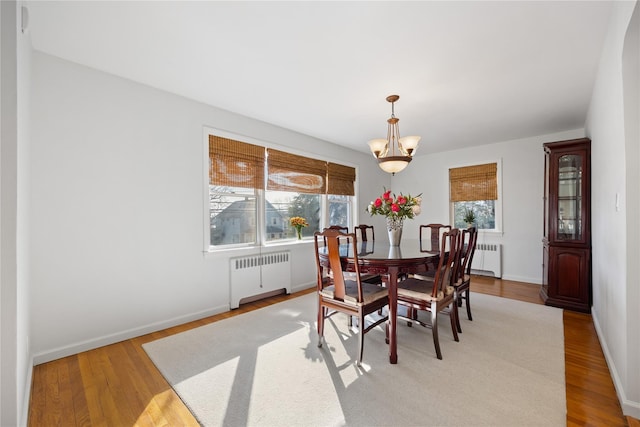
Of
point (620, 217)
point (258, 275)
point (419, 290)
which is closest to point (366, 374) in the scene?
point (419, 290)

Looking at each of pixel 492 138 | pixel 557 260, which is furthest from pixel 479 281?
→ pixel 492 138

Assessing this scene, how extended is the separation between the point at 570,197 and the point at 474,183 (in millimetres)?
1772

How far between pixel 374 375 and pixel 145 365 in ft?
5.80

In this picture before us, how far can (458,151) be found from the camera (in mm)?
5438

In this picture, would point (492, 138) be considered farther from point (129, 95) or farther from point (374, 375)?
point (129, 95)

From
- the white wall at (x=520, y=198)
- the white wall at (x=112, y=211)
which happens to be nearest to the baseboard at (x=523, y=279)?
the white wall at (x=520, y=198)

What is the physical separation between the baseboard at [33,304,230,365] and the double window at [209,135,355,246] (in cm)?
85

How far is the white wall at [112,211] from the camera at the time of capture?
223 centimetres

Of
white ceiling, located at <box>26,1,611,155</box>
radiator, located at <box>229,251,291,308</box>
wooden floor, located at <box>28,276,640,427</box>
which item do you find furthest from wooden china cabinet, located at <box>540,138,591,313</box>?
radiator, located at <box>229,251,291,308</box>

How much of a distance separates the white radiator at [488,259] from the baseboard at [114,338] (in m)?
4.43

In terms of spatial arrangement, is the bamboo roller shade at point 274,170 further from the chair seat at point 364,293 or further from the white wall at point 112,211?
the chair seat at point 364,293

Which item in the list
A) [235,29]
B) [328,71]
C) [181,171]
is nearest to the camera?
[235,29]

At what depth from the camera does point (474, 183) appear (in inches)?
206

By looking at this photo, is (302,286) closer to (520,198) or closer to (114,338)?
(114,338)
